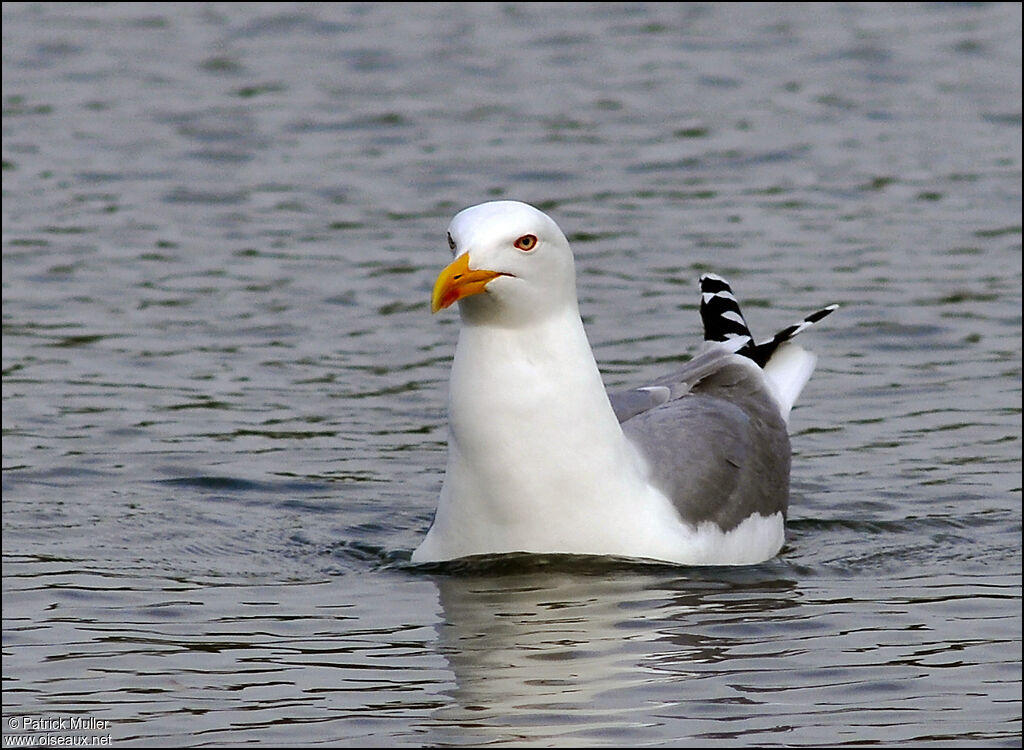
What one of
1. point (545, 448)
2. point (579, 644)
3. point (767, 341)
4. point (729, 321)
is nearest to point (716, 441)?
point (545, 448)

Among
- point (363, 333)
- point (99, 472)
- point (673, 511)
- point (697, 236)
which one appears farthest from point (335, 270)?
point (673, 511)

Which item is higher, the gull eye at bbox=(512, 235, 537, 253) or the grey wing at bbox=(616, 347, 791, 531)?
the gull eye at bbox=(512, 235, 537, 253)

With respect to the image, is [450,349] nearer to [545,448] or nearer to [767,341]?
[767,341]

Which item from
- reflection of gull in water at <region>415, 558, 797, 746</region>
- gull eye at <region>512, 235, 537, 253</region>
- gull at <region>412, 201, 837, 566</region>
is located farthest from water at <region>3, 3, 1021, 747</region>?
gull eye at <region>512, 235, 537, 253</region>

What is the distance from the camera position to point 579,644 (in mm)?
7859

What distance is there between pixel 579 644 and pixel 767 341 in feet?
11.9

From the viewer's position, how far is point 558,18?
21.2 meters

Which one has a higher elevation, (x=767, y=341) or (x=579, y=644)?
(x=579, y=644)

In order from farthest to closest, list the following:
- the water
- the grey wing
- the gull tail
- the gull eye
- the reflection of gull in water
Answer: the gull tail
the grey wing
the gull eye
the water
the reflection of gull in water

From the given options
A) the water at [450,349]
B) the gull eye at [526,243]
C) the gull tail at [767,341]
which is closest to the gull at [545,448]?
the gull eye at [526,243]

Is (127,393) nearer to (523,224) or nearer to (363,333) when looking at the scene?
(363,333)

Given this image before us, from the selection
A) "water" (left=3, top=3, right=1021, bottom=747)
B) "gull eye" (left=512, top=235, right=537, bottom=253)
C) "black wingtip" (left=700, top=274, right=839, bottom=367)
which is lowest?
"water" (left=3, top=3, right=1021, bottom=747)

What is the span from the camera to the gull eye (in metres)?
8.34

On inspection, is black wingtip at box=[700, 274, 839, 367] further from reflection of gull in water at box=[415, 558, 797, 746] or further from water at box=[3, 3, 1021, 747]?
reflection of gull in water at box=[415, 558, 797, 746]
